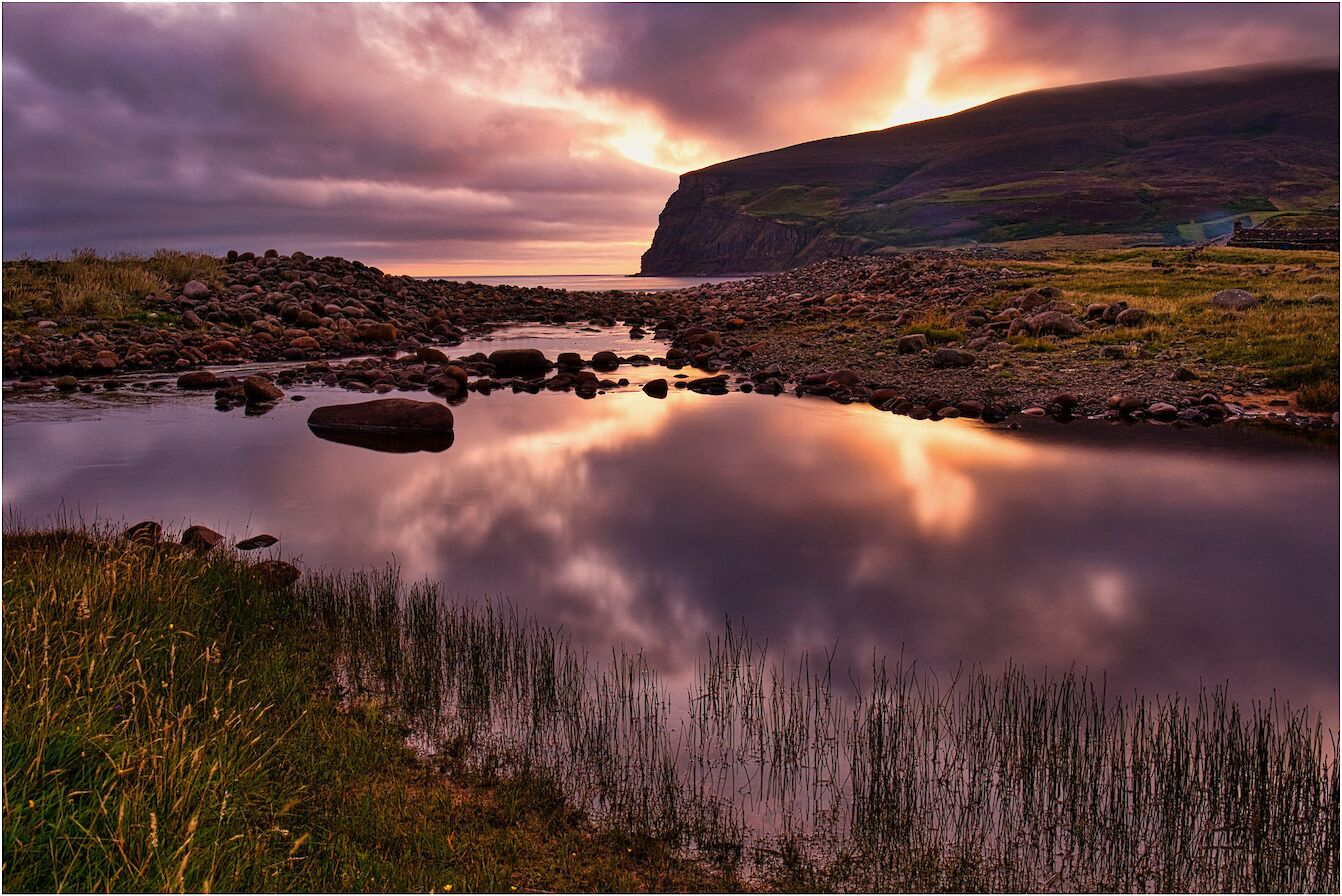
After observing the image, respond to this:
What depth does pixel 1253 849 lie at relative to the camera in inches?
247

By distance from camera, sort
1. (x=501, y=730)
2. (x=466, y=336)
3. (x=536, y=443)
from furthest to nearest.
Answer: (x=466, y=336), (x=536, y=443), (x=501, y=730)

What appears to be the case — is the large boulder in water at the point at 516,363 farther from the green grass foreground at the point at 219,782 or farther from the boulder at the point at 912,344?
the green grass foreground at the point at 219,782

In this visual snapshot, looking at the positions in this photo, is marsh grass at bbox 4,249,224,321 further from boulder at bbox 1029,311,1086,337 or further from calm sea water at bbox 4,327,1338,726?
boulder at bbox 1029,311,1086,337

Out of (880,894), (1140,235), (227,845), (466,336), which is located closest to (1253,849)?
(880,894)

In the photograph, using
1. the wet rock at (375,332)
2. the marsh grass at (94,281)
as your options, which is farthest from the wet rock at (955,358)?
the marsh grass at (94,281)

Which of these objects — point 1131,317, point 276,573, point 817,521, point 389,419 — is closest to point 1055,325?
point 1131,317

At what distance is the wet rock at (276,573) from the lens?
11.1m

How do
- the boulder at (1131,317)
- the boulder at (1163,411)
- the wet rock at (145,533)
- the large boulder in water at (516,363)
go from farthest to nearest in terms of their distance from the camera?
the large boulder in water at (516,363)
the boulder at (1131,317)
the boulder at (1163,411)
the wet rock at (145,533)

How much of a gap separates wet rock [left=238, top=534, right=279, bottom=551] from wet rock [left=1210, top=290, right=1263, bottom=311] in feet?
108

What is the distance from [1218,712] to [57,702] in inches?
376

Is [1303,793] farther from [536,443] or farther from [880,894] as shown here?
[536,443]

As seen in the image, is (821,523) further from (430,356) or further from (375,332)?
(375,332)

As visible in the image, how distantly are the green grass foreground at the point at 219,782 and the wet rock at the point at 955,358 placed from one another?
2545cm

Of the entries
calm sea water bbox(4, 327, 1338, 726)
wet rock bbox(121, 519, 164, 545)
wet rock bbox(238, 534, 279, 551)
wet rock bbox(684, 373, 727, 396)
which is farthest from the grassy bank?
wet rock bbox(121, 519, 164, 545)
